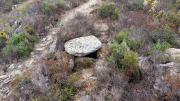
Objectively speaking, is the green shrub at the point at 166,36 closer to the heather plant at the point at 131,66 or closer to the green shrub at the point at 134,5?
the heather plant at the point at 131,66

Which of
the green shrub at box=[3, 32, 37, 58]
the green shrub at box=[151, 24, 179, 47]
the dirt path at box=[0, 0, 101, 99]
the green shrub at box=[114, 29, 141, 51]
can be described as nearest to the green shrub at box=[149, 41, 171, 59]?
the green shrub at box=[151, 24, 179, 47]

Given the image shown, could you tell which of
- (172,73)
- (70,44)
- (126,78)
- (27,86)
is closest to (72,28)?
(70,44)

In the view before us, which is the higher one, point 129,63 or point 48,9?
point 48,9

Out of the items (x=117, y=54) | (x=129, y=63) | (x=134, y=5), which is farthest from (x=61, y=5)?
(x=129, y=63)

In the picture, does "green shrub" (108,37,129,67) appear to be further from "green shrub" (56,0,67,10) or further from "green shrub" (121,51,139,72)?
"green shrub" (56,0,67,10)

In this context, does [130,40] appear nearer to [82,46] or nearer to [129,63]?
[129,63]

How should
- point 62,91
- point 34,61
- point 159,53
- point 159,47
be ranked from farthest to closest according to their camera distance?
point 34,61 → point 159,47 → point 159,53 → point 62,91
